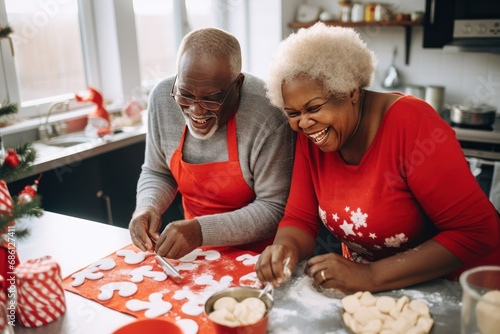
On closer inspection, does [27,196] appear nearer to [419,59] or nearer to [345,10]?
[345,10]

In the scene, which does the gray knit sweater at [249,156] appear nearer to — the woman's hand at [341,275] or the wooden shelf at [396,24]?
the woman's hand at [341,275]

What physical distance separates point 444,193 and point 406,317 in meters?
0.33

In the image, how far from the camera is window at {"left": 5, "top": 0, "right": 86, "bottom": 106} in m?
2.63

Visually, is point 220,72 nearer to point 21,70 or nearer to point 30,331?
point 30,331

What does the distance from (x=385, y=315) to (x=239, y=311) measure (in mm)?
313

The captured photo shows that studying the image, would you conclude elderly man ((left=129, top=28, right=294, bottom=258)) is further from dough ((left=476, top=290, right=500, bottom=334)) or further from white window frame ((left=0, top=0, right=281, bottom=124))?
white window frame ((left=0, top=0, right=281, bottom=124))

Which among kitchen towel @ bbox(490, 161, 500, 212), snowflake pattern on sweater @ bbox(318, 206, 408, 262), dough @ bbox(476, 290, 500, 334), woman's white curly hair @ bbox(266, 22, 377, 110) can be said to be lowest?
kitchen towel @ bbox(490, 161, 500, 212)

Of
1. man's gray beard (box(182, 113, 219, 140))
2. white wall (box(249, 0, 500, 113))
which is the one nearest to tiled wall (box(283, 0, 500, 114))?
white wall (box(249, 0, 500, 113))

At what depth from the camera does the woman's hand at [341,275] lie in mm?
1115

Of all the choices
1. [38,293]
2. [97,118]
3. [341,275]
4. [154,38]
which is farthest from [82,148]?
[341,275]

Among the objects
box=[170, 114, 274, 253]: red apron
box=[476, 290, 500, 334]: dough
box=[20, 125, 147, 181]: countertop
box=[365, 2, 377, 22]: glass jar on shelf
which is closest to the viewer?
box=[476, 290, 500, 334]: dough

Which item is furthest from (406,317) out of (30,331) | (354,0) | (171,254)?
(354,0)

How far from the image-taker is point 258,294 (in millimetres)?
996

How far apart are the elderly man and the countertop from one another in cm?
66
